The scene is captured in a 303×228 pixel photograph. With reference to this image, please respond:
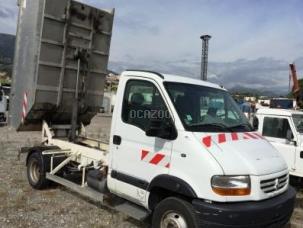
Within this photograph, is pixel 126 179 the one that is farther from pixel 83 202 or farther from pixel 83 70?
pixel 83 70

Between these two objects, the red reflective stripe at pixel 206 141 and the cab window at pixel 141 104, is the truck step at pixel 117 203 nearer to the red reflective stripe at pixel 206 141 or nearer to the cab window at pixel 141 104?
the cab window at pixel 141 104

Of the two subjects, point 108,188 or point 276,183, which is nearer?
point 276,183

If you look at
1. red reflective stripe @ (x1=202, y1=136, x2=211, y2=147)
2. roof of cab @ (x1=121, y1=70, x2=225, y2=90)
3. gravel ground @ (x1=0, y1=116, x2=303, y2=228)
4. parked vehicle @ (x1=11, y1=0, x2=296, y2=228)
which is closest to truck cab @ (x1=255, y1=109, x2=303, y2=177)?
gravel ground @ (x1=0, y1=116, x2=303, y2=228)

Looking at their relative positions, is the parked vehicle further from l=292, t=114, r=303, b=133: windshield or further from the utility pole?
the utility pole

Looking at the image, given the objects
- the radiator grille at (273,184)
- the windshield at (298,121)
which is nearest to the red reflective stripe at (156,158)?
the radiator grille at (273,184)

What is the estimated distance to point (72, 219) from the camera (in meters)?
6.15

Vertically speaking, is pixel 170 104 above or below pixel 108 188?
above

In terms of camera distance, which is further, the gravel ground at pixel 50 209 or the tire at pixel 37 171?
the tire at pixel 37 171

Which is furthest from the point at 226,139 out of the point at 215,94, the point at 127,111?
the point at 127,111

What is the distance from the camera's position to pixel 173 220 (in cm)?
480

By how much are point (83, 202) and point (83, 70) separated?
2.82 m

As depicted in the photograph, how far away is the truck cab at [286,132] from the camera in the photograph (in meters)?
8.36

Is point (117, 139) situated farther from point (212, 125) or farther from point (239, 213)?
point (239, 213)

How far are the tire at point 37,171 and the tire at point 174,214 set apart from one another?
→ 3.36 m
